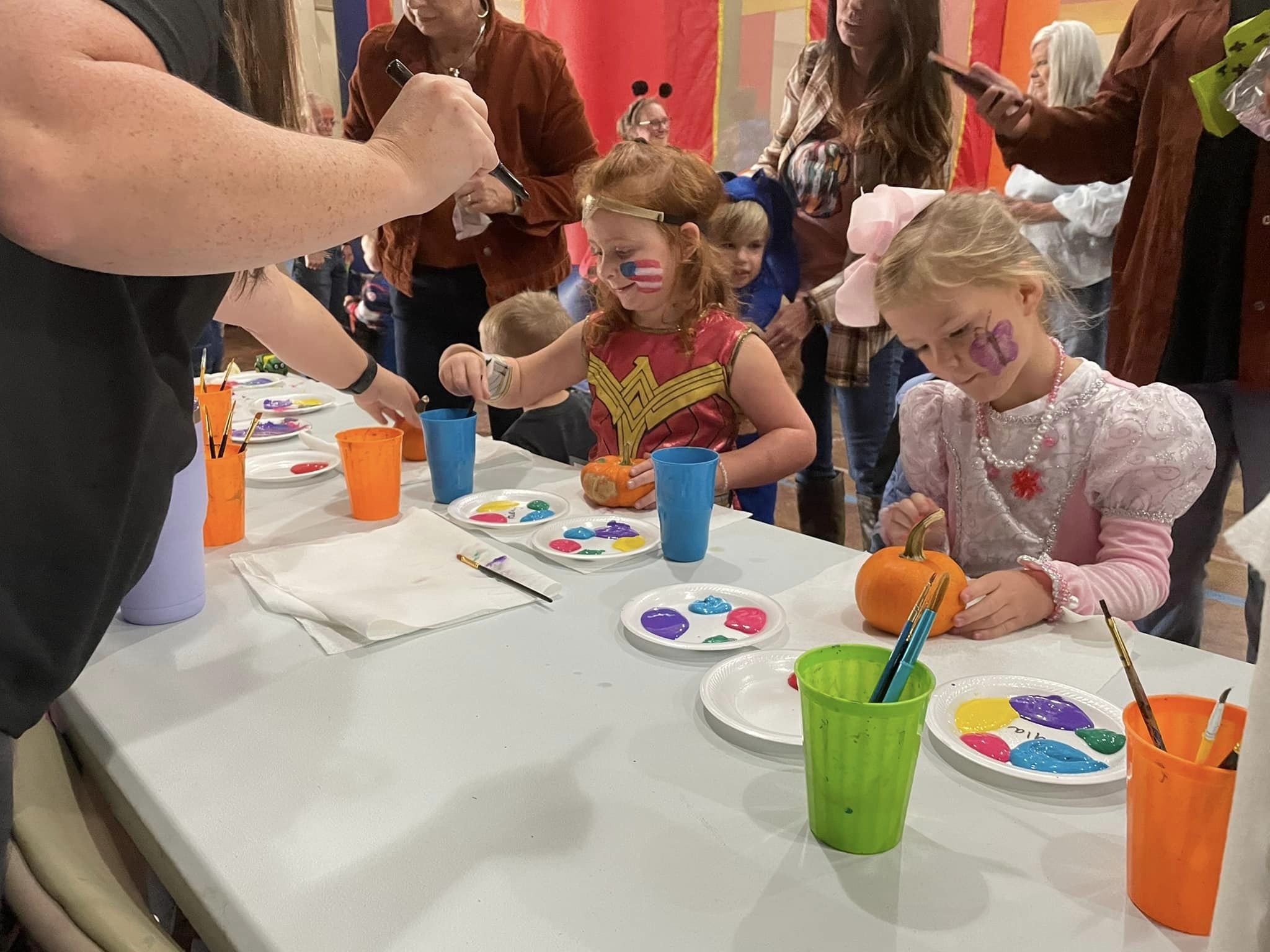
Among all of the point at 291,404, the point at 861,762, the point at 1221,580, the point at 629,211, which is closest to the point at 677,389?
the point at 629,211

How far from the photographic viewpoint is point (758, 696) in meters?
0.87

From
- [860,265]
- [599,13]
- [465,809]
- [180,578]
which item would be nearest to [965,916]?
[465,809]

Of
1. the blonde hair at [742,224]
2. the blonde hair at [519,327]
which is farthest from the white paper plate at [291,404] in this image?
the blonde hair at [742,224]

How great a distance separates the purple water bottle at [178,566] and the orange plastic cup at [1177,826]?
93 cm

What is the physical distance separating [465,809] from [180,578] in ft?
1.75

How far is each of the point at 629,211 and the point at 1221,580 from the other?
8.29 feet

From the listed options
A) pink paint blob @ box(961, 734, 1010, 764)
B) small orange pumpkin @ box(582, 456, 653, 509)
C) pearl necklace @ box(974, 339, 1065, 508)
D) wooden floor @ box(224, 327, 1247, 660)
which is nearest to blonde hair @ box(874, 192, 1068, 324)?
pearl necklace @ box(974, 339, 1065, 508)

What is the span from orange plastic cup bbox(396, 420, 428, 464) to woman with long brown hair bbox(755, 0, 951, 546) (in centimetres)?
92

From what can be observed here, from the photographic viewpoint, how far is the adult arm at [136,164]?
533 millimetres

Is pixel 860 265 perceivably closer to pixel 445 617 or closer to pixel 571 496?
pixel 571 496

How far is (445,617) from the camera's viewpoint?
40.7 inches

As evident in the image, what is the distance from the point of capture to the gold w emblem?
1767mm

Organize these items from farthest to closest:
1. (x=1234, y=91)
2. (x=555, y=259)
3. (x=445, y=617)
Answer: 1. (x=555, y=259)
2. (x=1234, y=91)
3. (x=445, y=617)

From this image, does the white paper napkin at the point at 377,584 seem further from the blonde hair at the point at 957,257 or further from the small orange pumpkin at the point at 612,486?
the blonde hair at the point at 957,257
